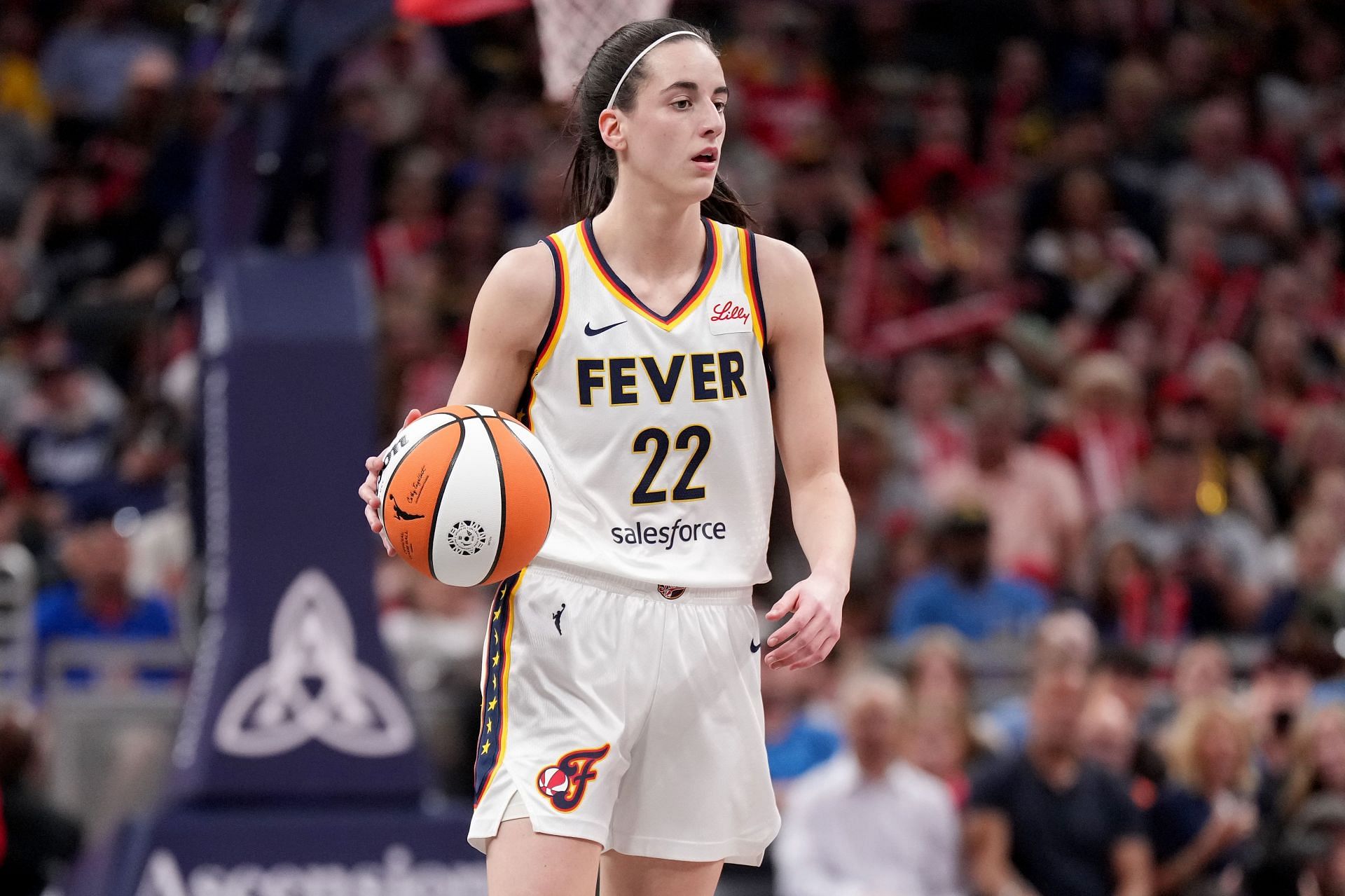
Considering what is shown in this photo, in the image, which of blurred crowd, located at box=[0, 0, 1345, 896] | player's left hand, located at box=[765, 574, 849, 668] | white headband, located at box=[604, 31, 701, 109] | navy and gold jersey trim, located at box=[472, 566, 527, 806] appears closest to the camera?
player's left hand, located at box=[765, 574, 849, 668]

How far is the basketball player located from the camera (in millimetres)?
3902

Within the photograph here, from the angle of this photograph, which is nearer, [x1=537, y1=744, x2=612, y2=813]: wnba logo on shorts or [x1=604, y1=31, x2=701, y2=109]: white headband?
[x1=537, y1=744, x2=612, y2=813]: wnba logo on shorts

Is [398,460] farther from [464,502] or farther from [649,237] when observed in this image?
[649,237]

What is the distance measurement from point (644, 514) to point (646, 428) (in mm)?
166

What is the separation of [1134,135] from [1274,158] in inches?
43.8

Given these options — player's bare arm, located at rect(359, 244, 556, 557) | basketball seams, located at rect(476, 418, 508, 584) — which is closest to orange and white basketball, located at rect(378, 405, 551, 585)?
basketball seams, located at rect(476, 418, 508, 584)

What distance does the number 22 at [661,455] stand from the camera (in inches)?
157

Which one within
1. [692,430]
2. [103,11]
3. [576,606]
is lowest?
[576,606]

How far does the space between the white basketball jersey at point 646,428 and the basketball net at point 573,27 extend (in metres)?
2.23

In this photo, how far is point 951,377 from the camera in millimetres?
11820

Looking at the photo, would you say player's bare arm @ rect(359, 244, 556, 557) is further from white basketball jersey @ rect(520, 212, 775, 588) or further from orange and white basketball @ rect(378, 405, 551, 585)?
orange and white basketball @ rect(378, 405, 551, 585)

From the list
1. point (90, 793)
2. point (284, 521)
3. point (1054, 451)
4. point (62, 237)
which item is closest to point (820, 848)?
point (284, 521)

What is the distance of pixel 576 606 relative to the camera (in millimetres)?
3939

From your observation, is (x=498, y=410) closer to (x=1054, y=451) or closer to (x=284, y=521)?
(x=284, y=521)
